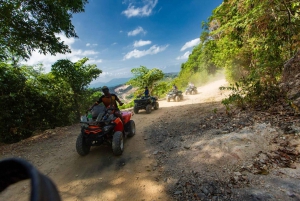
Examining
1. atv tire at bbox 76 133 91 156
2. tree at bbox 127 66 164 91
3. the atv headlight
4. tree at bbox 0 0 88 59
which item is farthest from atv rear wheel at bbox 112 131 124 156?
tree at bbox 127 66 164 91

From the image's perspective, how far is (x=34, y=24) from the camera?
664 cm

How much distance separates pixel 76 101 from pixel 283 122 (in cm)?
987

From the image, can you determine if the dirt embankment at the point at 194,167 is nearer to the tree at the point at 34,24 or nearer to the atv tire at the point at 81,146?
the atv tire at the point at 81,146

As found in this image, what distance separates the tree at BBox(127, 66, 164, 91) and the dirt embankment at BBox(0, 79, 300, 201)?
Answer: 45.9ft

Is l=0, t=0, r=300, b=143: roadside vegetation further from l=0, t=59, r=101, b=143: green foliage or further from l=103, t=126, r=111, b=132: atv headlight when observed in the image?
l=103, t=126, r=111, b=132: atv headlight

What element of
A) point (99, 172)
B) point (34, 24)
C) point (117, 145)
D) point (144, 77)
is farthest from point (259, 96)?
point (144, 77)

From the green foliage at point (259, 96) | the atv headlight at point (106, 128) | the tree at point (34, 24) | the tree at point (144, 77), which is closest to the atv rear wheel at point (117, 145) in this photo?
the atv headlight at point (106, 128)

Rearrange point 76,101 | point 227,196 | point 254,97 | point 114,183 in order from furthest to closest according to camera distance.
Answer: point 76,101, point 254,97, point 114,183, point 227,196

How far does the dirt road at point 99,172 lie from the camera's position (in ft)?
9.92

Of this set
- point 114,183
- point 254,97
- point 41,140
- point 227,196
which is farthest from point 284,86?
point 41,140

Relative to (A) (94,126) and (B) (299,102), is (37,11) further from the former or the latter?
(B) (299,102)

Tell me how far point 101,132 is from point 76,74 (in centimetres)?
674

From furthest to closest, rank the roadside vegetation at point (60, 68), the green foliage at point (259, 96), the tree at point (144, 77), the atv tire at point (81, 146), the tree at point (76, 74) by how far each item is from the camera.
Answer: the tree at point (144, 77) → the tree at point (76, 74) → the roadside vegetation at point (60, 68) → the green foliage at point (259, 96) → the atv tire at point (81, 146)

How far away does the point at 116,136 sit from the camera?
427 cm
